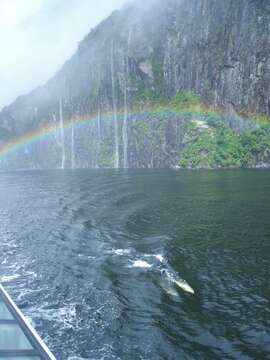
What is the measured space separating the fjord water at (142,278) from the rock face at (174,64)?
103 metres

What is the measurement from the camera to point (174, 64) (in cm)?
16788

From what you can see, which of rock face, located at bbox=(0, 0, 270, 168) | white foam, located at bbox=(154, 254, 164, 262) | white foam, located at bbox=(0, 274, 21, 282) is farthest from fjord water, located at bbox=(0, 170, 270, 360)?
rock face, located at bbox=(0, 0, 270, 168)

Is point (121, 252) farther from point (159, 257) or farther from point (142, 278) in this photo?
point (142, 278)

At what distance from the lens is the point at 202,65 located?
15650 cm

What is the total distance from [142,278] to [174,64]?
15316cm

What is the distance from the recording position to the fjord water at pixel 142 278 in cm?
1852

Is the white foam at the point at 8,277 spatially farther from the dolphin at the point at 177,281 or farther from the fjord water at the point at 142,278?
the dolphin at the point at 177,281

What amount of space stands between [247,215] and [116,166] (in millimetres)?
125522

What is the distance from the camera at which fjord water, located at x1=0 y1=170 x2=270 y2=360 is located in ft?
60.7

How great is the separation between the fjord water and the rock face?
103 metres

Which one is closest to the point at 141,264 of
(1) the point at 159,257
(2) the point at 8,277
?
(1) the point at 159,257

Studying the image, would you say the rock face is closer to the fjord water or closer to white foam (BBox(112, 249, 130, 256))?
the fjord water

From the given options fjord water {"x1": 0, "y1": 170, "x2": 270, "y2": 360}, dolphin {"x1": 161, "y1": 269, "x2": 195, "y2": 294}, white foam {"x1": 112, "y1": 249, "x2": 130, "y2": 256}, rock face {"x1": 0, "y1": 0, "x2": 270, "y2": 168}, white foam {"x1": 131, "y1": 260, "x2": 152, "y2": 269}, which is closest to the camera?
fjord water {"x1": 0, "y1": 170, "x2": 270, "y2": 360}

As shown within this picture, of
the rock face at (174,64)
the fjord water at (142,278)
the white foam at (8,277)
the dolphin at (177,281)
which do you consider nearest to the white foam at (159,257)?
the fjord water at (142,278)
